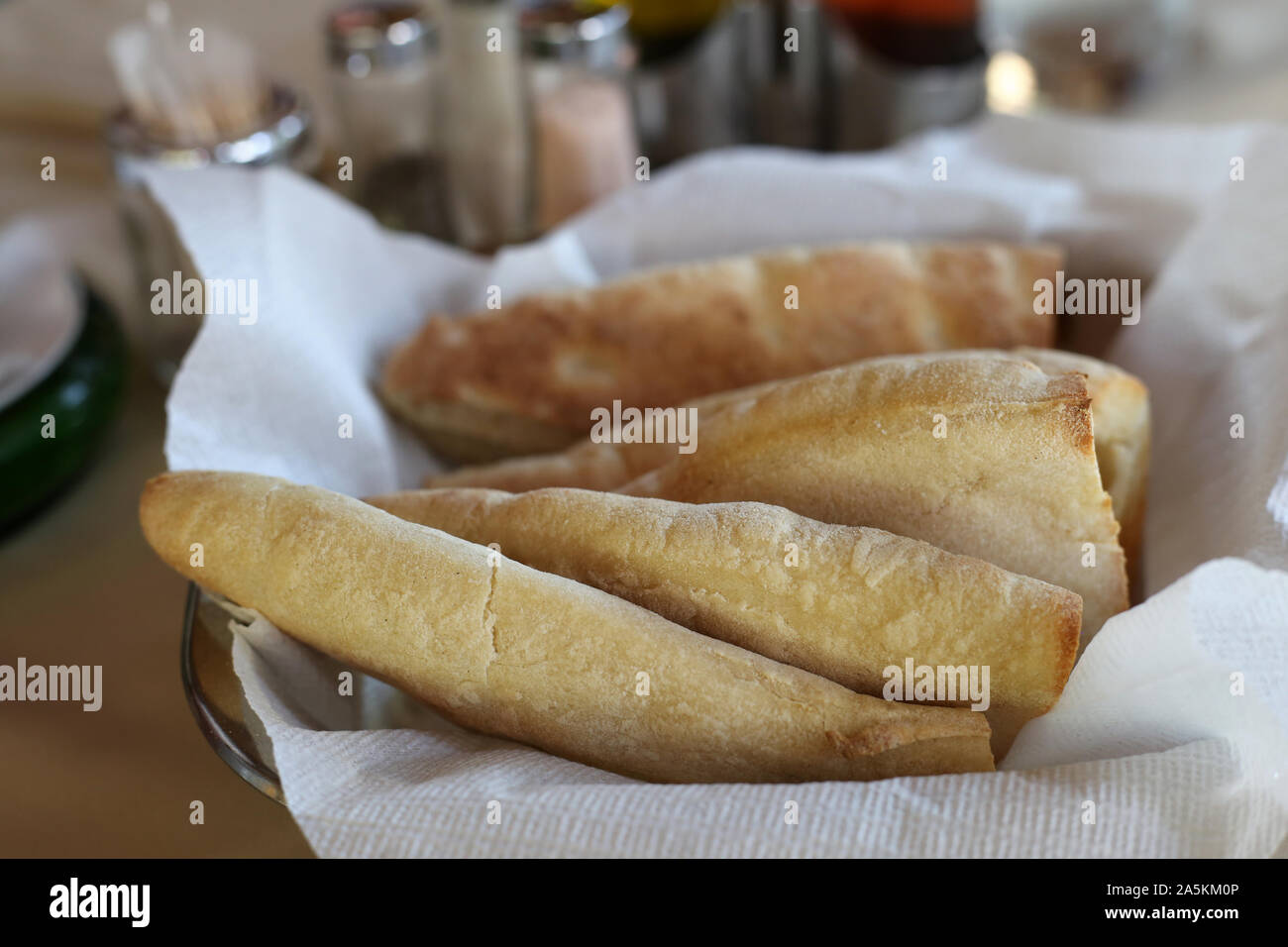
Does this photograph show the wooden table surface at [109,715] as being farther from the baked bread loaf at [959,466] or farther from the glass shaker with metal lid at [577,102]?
the glass shaker with metal lid at [577,102]

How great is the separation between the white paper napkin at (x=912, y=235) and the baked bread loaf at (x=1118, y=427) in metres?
0.04

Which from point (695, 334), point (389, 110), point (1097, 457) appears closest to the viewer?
point (1097, 457)

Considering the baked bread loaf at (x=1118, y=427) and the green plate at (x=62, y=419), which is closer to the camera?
the baked bread loaf at (x=1118, y=427)

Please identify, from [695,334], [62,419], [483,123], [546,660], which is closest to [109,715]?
[62,419]

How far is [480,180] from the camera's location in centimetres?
113

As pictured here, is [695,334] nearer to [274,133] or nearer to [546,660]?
[546,660]

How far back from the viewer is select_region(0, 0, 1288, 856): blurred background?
0.67 metres

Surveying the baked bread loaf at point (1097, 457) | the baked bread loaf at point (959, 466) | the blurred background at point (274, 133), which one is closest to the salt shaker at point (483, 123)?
the blurred background at point (274, 133)

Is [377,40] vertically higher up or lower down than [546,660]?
higher up

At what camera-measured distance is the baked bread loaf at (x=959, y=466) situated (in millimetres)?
518

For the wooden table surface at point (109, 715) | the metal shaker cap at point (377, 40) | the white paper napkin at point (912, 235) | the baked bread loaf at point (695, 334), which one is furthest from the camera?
the metal shaker cap at point (377, 40)

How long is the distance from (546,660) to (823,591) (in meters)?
0.12

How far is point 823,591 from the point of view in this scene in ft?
1.61
